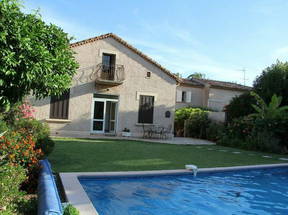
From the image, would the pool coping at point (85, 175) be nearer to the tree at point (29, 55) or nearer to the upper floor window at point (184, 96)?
the tree at point (29, 55)

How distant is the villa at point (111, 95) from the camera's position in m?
18.9

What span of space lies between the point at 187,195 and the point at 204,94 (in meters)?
25.3

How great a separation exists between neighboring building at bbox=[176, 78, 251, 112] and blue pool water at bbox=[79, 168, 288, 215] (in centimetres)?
2191

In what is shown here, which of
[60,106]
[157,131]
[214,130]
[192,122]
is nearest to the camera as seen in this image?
[60,106]

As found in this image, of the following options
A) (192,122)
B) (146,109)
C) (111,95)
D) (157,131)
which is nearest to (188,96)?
(192,122)

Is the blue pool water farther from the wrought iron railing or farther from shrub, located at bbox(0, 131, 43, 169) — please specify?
the wrought iron railing

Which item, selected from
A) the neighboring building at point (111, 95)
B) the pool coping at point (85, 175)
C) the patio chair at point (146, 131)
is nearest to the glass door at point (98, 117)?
the neighboring building at point (111, 95)

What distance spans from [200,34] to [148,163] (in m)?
11.2

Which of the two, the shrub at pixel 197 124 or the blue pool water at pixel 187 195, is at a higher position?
the shrub at pixel 197 124

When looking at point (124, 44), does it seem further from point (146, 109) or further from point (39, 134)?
point (39, 134)

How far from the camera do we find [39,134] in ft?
27.7

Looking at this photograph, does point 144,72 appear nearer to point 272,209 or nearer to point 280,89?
point 280,89

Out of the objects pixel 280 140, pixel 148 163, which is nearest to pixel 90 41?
pixel 148 163

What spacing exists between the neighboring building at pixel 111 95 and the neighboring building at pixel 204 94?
9.33 m
